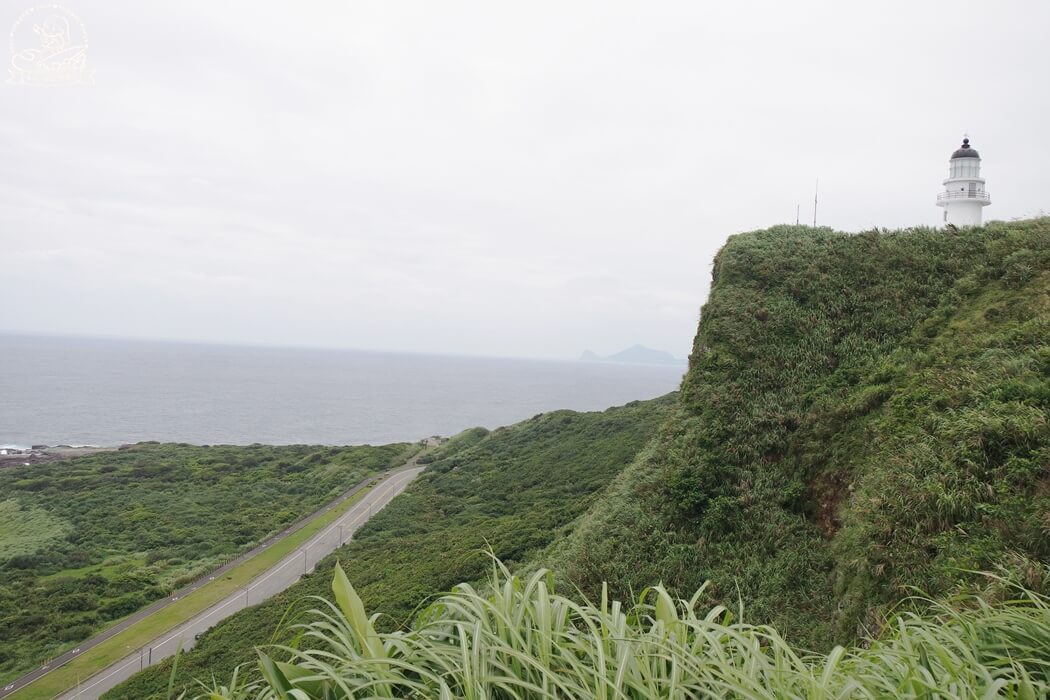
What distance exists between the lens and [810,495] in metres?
9.78

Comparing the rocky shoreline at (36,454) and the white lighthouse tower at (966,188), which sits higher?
the white lighthouse tower at (966,188)

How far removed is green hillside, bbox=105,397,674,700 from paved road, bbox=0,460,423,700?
4.49ft

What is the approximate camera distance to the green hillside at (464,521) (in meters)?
15.6

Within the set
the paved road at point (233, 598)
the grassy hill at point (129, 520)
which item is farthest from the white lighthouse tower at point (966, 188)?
the grassy hill at point (129, 520)

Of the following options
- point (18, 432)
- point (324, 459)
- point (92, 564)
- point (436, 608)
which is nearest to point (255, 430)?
point (18, 432)

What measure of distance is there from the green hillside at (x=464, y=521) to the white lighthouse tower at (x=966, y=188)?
14316mm

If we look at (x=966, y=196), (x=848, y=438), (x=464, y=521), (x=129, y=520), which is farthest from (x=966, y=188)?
(x=129, y=520)

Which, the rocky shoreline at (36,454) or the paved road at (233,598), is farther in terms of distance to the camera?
the rocky shoreline at (36,454)

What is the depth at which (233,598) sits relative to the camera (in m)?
23.0

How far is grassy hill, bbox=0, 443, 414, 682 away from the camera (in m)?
22.8

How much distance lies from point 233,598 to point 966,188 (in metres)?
34.0

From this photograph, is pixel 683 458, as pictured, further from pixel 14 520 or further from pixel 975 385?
pixel 14 520

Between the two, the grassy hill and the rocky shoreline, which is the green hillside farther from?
the rocky shoreline

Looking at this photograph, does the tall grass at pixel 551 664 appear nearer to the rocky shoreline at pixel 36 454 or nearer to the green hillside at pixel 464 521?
the green hillside at pixel 464 521
